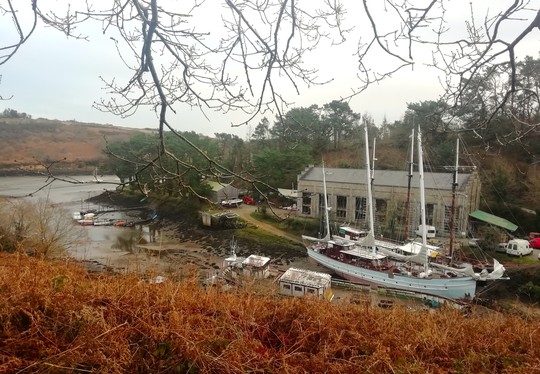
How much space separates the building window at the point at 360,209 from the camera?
22000 mm

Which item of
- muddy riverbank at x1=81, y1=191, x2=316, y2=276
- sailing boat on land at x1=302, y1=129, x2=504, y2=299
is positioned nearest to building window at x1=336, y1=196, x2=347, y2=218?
muddy riverbank at x1=81, y1=191, x2=316, y2=276

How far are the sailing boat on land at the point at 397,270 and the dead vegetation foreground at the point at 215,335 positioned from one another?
9.24 m

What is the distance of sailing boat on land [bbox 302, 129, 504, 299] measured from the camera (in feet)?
45.1

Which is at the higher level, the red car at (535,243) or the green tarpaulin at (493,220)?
the green tarpaulin at (493,220)

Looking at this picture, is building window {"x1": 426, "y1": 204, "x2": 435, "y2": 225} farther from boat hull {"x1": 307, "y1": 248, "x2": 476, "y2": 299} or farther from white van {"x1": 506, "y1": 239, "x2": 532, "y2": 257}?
boat hull {"x1": 307, "y1": 248, "x2": 476, "y2": 299}

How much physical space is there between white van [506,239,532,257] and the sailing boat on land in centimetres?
286

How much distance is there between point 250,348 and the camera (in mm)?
3125

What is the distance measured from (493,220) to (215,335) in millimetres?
19717

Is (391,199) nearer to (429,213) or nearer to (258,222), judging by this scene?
(429,213)

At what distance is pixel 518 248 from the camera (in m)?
16.3

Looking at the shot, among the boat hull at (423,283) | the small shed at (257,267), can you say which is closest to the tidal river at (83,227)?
the small shed at (257,267)

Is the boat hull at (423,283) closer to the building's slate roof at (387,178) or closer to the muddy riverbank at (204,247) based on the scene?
the muddy riverbank at (204,247)

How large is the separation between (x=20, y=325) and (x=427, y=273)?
13.6 metres

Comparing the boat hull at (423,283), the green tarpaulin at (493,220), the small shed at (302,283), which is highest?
the green tarpaulin at (493,220)
